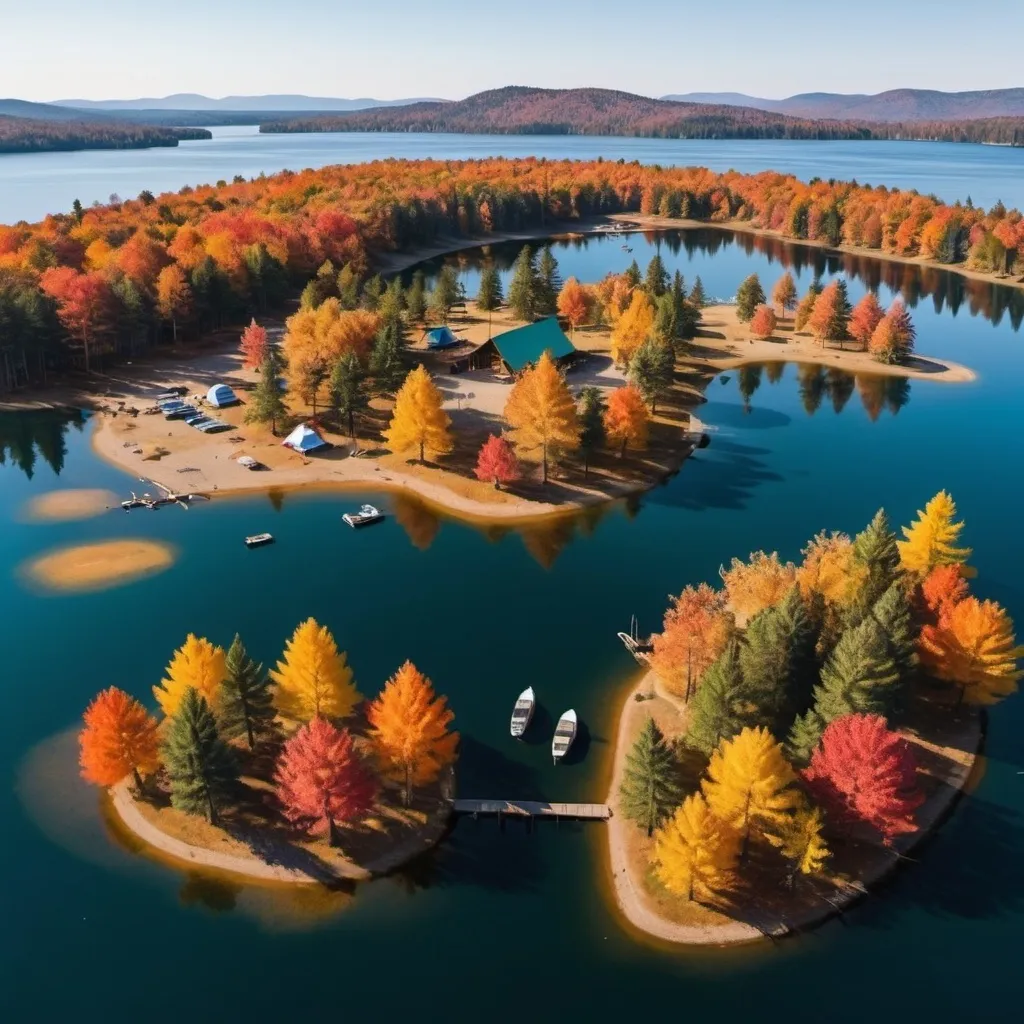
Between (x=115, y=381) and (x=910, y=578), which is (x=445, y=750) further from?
(x=115, y=381)

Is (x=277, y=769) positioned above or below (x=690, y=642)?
below

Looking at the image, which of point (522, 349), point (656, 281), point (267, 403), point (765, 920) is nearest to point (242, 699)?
point (765, 920)

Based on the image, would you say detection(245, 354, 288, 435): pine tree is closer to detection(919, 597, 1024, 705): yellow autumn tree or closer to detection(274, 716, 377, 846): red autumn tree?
detection(274, 716, 377, 846): red autumn tree

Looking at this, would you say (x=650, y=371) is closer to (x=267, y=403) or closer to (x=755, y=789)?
(x=267, y=403)

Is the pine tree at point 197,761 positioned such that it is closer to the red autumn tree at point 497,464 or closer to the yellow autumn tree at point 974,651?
the yellow autumn tree at point 974,651

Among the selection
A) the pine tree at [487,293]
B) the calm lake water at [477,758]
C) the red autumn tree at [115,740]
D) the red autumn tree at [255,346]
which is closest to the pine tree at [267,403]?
the calm lake water at [477,758]

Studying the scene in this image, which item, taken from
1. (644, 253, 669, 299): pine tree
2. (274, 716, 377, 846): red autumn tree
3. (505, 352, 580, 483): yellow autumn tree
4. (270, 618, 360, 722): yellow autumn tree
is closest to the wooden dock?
(274, 716, 377, 846): red autumn tree
